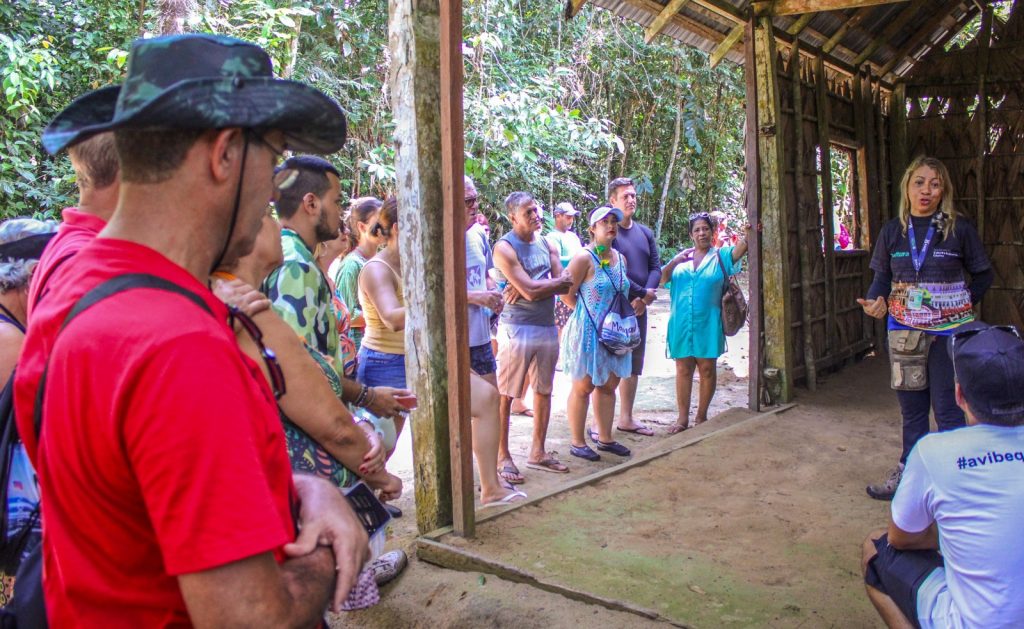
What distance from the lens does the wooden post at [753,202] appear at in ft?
23.0

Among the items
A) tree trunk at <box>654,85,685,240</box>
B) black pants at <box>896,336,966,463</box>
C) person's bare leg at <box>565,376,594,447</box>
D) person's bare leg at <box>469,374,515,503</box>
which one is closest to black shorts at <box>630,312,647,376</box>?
person's bare leg at <box>565,376,594,447</box>

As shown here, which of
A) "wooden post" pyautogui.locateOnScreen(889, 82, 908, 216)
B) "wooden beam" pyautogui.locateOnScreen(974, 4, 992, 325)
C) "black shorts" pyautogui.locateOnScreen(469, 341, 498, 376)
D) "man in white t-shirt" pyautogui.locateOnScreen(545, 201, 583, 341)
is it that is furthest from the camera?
"wooden post" pyautogui.locateOnScreen(889, 82, 908, 216)

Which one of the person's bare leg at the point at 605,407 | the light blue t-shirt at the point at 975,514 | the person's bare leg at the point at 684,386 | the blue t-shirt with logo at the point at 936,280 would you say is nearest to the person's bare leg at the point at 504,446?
the person's bare leg at the point at 605,407

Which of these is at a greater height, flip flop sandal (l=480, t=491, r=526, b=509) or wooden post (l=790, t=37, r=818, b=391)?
wooden post (l=790, t=37, r=818, b=391)

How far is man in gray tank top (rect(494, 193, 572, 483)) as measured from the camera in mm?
5969

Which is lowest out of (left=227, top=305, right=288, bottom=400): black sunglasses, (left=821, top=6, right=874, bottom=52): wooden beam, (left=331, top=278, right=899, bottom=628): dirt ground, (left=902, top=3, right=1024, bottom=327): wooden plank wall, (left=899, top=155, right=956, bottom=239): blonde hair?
(left=331, top=278, right=899, bottom=628): dirt ground

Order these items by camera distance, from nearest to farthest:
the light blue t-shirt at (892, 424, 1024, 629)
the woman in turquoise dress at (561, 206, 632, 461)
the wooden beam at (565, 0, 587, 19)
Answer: the light blue t-shirt at (892, 424, 1024, 629) < the wooden beam at (565, 0, 587, 19) < the woman in turquoise dress at (561, 206, 632, 461)

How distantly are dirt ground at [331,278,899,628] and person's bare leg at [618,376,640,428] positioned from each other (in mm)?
963

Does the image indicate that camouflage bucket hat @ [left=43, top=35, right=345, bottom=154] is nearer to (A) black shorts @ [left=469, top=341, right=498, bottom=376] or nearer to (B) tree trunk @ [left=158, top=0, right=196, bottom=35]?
(A) black shorts @ [left=469, top=341, right=498, bottom=376]

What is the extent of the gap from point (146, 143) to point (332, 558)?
2.33ft

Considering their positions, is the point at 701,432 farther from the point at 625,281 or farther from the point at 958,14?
the point at 958,14

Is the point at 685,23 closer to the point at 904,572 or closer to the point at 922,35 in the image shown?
the point at 922,35

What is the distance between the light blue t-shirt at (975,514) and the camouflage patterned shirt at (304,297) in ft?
6.33

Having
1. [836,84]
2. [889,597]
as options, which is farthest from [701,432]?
[836,84]
